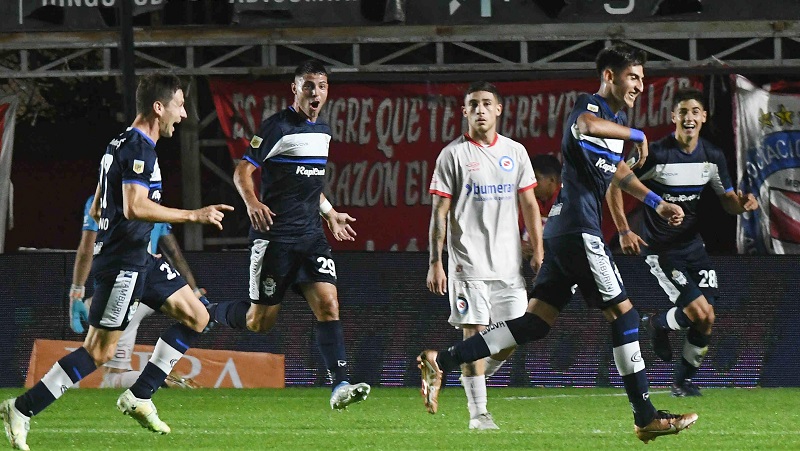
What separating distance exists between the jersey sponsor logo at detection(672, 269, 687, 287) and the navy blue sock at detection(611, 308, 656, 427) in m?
3.41

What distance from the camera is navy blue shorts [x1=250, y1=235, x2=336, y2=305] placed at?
9734mm

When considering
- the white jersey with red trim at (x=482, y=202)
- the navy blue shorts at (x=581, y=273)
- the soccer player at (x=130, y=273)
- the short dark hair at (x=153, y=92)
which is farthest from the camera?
the white jersey with red trim at (x=482, y=202)

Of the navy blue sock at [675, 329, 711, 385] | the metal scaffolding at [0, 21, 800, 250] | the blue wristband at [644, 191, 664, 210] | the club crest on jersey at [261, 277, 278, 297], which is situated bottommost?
the navy blue sock at [675, 329, 711, 385]

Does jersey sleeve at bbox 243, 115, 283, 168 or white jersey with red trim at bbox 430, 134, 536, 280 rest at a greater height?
jersey sleeve at bbox 243, 115, 283, 168

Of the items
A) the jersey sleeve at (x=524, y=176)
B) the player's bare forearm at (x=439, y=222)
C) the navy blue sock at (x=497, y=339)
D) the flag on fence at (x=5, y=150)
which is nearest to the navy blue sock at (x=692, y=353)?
the jersey sleeve at (x=524, y=176)

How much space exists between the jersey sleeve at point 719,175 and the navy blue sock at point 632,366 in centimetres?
377

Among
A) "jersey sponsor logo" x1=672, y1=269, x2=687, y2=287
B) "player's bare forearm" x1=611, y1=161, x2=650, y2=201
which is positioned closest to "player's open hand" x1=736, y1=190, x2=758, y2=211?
"jersey sponsor logo" x1=672, y1=269, x2=687, y2=287

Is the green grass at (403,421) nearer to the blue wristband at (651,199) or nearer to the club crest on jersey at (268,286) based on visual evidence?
the club crest on jersey at (268,286)

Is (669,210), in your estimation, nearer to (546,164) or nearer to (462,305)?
(462,305)

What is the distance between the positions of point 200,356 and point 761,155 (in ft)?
17.9

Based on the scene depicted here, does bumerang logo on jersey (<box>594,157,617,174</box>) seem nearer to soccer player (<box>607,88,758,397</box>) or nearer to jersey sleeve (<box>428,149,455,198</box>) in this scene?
jersey sleeve (<box>428,149,455,198</box>)

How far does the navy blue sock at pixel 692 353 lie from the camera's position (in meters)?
11.2

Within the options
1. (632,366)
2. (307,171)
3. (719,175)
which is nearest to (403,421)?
(307,171)

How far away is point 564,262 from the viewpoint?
26.4 feet
